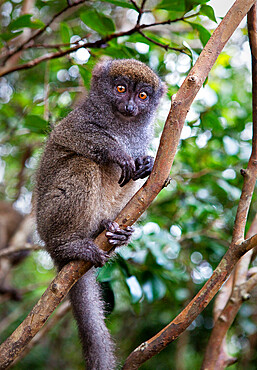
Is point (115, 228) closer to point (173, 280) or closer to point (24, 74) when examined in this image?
point (173, 280)

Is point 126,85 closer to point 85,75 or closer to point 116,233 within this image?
point 85,75

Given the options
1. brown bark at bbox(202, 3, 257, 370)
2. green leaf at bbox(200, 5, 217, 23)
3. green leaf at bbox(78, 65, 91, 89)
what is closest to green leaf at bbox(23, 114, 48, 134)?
green leaf at bbox(78, 65, 91, 89)

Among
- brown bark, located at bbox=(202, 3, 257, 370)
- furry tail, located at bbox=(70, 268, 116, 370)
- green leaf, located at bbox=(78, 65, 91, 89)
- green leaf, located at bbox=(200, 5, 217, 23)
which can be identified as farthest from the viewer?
green leaf, located at bbox=(78, 65, 91, 89)

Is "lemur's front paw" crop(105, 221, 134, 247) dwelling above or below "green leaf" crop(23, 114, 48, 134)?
above

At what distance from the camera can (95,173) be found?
385cm

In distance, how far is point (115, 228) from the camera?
10.9 ft

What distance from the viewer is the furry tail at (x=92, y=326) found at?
369 centimetres

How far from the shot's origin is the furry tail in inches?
145

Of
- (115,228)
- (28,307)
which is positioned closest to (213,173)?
(115,228)

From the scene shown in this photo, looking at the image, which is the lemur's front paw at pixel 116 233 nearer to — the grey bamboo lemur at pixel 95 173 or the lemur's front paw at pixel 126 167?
the grey bamboo lemur at pixel 95 173

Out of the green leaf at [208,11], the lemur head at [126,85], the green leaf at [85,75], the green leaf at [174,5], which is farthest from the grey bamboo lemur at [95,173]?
the green leaf at [208,11]

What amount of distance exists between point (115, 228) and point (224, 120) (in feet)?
10.4

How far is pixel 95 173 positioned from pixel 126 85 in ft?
→ 3.61

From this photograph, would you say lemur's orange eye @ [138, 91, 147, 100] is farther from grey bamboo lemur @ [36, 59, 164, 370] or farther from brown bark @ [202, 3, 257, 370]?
brown bark @ [202, 3, 257, 370]
